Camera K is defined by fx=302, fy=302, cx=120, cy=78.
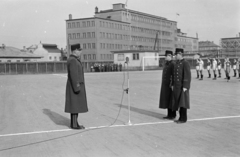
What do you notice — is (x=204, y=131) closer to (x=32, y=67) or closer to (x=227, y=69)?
(x=227, y=69)

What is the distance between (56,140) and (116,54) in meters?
53.2

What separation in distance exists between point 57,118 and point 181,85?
4035 mm

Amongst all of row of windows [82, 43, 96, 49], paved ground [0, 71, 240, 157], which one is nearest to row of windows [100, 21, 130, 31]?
row of windows [82, 43, 96, 49]

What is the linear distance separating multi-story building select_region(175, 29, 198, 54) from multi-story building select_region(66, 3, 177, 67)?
77.9ft

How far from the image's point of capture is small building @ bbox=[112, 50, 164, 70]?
57369mm

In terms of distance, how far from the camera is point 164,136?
6781 mm

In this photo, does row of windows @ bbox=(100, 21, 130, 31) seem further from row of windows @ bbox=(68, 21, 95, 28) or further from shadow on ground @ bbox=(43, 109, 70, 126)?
shadow on ground @ bbox=(43, 109, 70, 126)

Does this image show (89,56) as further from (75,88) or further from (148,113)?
(75,88)

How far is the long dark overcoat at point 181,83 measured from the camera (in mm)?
8133

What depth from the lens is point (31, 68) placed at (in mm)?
57062

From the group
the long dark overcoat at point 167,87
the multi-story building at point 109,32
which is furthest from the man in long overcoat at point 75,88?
the multi-story building at point 109,32

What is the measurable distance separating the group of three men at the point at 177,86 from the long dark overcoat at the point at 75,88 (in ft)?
8.23

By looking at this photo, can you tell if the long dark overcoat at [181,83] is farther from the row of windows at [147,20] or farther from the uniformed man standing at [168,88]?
the row of windows at [147,20]

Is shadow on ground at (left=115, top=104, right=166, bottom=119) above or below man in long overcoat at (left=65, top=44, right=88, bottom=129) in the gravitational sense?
below
